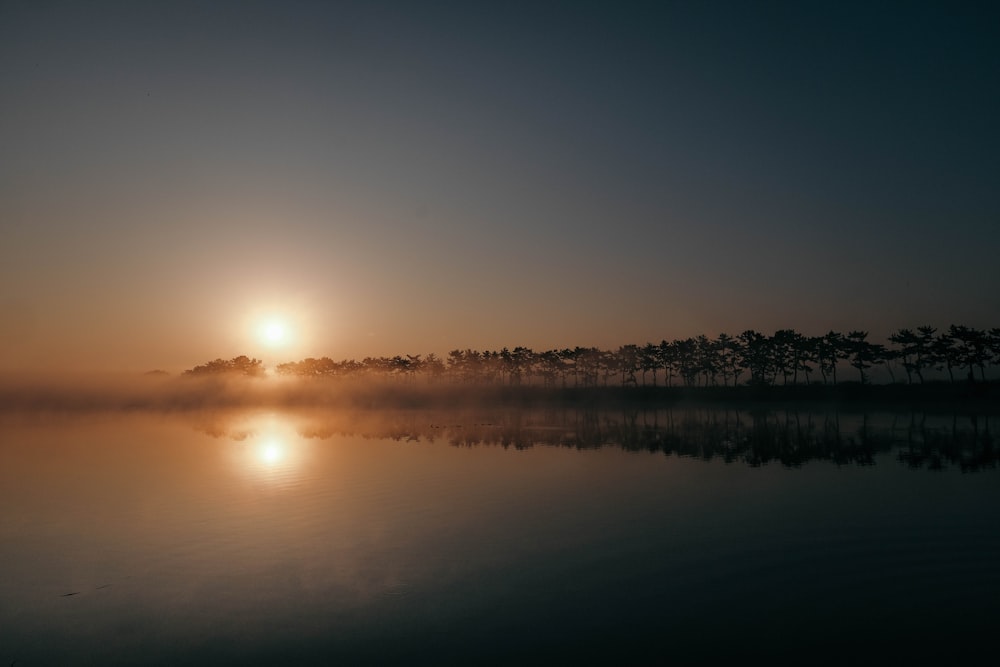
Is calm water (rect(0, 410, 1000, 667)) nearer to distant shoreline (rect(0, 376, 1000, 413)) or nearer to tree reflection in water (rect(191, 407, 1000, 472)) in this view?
tree reflection in water (rect(191, 407, 1000, 472))

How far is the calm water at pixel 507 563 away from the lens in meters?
10.8

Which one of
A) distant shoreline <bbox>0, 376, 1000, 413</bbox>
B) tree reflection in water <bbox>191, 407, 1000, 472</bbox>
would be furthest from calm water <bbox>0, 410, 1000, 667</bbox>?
distant shoreline <bbox>0, 376, 1000, 413</bbox>

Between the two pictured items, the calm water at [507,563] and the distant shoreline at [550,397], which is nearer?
the calm water at [507,563]

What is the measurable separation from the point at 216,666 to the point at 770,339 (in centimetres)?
13723

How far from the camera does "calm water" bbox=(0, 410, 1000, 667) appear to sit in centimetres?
1084

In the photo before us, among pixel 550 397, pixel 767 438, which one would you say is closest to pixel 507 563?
pixel 767 438

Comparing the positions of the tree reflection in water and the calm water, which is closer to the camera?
the calm water

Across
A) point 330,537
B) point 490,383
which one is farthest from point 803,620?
point 490,383

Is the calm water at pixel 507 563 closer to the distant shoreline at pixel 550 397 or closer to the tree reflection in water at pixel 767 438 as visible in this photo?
the tree reflection in water at pixel 767 438

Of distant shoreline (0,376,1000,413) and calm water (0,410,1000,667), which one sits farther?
distant shoreline (0,376,1000,413)

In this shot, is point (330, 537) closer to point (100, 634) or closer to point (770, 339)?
point (100, 634)

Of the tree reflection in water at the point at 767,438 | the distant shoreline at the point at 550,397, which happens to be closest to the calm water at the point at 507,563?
the tree reflection in water at the point at 767,438

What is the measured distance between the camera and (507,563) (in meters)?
15.3

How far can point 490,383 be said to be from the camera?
626ft
